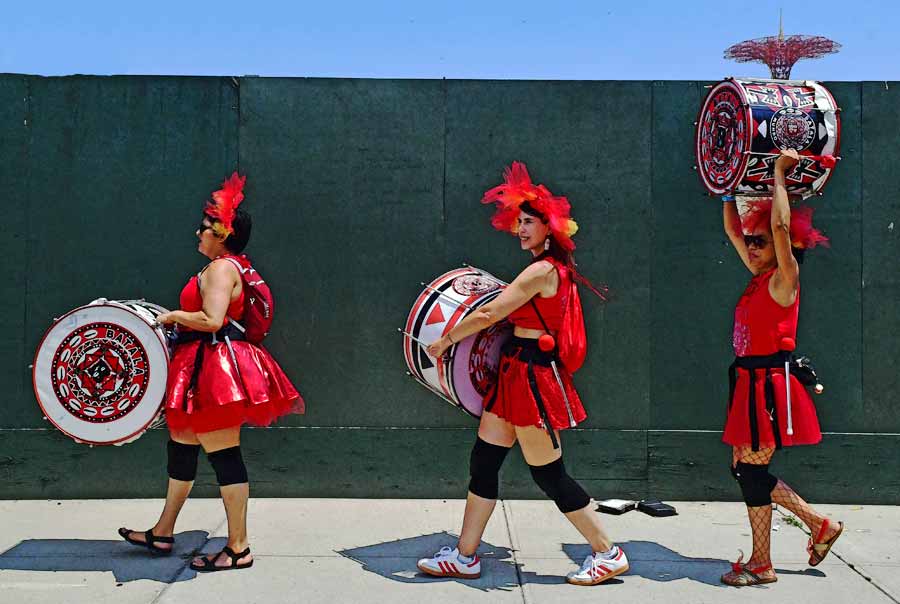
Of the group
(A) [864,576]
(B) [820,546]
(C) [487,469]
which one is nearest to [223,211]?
(C) [487,469]

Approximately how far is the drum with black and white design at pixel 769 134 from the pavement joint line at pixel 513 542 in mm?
2150

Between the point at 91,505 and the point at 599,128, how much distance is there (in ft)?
13.1

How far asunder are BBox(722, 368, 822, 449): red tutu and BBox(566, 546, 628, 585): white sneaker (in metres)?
0.81

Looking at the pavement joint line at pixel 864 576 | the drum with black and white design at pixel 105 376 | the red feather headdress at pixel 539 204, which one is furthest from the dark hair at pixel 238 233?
the pavement joint line at pixel 864 576

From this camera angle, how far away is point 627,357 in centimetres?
605

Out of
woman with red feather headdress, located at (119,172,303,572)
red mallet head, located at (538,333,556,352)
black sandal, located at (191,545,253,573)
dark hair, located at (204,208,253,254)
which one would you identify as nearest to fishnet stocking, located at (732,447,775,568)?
red mallet head, located at (538,333,556,352)

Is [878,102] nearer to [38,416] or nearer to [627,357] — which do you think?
[627,357]

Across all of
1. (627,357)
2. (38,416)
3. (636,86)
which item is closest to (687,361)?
(627,357)

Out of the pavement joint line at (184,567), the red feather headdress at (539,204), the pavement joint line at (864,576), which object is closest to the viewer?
the pavement joint line at (184,567)

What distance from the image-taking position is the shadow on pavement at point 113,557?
15.2 feet

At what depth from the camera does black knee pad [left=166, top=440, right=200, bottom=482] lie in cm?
485

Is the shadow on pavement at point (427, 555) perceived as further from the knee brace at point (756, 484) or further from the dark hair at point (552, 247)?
the dark hair at point (552, 247)

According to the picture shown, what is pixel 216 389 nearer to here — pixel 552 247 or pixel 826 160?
pixel 552 247

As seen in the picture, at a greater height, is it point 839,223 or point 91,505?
point 839,223
